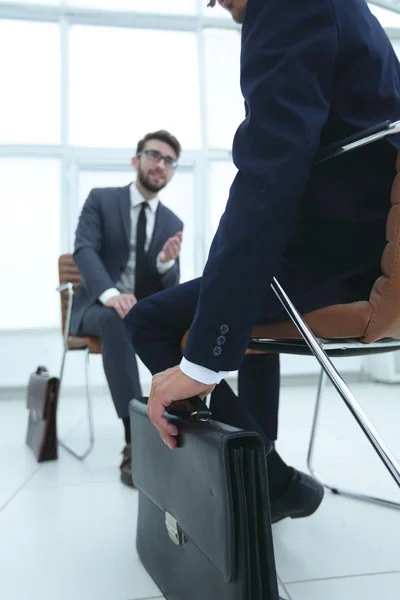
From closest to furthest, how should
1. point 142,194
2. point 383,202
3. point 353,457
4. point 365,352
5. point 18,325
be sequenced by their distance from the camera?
1. point 383,202
2. point 365,352
3. point 353,457
4. point 142,194
5. point 18,325

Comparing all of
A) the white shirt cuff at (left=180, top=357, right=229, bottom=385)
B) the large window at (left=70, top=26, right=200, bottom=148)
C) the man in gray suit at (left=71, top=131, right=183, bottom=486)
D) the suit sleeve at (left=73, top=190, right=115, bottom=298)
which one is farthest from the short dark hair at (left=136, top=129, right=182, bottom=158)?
the large window at (left=70, top=26, right=200, bottom=148)

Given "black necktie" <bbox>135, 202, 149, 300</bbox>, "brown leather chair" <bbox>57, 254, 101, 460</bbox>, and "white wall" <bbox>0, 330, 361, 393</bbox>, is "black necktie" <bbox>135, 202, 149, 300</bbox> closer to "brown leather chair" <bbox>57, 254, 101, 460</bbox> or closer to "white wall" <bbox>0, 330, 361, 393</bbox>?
"brown leather chair" <bbox>57, 254, 101, 460</bbox>

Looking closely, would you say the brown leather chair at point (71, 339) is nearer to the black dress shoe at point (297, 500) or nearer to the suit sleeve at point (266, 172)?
the black dress shoe at point (297, 500)

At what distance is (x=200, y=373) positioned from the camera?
675mm

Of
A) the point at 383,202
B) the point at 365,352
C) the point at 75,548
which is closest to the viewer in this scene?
the point at 383,202

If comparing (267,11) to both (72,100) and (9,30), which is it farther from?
(9,30)

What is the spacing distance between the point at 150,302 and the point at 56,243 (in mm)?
3348

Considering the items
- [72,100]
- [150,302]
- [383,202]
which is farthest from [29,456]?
[72,100]

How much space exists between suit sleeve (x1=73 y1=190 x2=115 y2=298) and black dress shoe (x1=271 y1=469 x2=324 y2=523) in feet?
3.58

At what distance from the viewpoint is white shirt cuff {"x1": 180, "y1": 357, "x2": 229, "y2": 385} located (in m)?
0.67

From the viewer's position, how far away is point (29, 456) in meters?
1.94

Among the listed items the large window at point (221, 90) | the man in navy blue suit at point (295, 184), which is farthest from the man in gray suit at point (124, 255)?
the large window at point (221, 90)

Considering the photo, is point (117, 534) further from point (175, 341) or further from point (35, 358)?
point (35, 358)

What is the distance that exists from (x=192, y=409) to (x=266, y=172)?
36 cm
